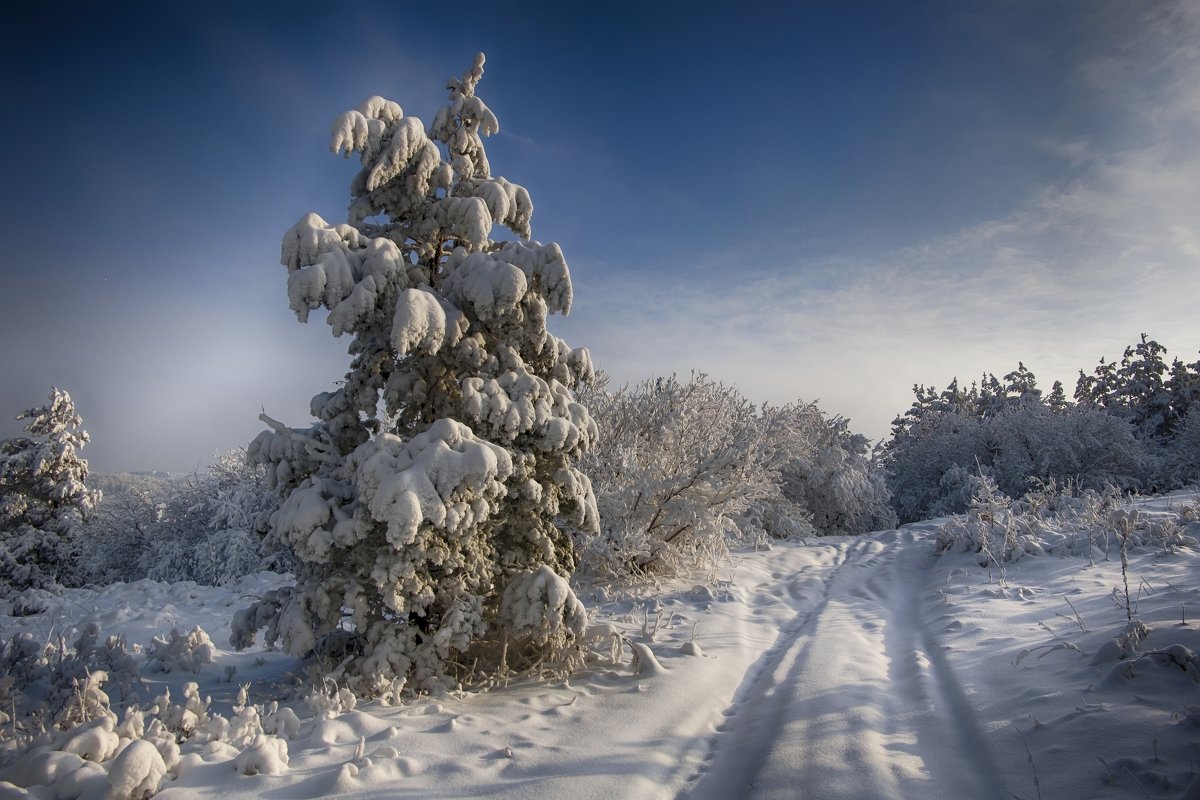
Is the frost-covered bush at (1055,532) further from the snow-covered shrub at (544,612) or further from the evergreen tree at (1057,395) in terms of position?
the evergreen tree at (1057,395)

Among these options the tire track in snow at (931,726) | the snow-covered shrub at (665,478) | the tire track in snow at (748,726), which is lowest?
the tire track in snow at (748,726)

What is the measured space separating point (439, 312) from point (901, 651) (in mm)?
6379

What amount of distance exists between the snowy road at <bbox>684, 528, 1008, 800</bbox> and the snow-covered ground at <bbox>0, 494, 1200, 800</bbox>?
0.8 inches

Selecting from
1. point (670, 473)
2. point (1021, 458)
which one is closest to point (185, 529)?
point (670, 473)

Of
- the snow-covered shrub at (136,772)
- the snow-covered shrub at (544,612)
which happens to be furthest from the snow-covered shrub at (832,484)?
the snow-covered shrub at (136,772)

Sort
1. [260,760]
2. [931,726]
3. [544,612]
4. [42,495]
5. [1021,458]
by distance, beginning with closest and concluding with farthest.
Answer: [260,760], [931,726], [544,612], [42,495], [1021,458]

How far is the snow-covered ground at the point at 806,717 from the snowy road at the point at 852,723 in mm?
20

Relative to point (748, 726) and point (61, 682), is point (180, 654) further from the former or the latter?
point (748, 726)

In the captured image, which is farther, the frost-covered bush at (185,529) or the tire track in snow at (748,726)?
the frost-covered bush at (185,529)

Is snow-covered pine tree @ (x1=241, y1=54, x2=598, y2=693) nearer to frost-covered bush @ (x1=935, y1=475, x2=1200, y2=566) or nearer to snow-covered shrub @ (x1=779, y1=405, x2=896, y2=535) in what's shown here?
frost-covered bush @ (x1=935, y1=475, x2=1200, y2=566)

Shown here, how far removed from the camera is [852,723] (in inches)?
175

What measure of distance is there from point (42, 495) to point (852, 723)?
91.8 feet

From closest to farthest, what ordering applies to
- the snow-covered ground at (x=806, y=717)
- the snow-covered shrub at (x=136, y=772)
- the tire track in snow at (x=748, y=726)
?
1. the snow-covered shrub at (x=136, y=772)
2. the snow-covered ground at (x=806, y=717)
3. the tire track in snow at (x=748, y=726)

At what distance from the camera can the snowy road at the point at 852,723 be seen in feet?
11.9
